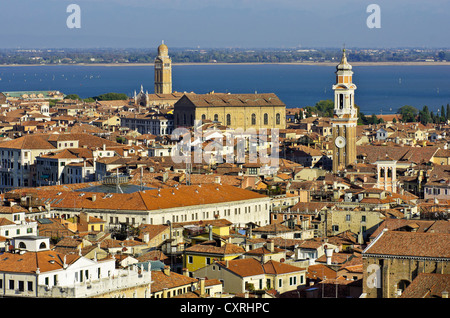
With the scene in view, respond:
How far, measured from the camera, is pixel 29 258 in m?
14.5

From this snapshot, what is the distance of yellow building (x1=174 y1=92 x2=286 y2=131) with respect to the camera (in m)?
70.2

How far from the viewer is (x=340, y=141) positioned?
45250 mm

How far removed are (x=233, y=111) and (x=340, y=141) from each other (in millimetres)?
26831

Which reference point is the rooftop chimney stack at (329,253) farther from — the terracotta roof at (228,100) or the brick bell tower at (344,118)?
the terracotta roof at (228,100)

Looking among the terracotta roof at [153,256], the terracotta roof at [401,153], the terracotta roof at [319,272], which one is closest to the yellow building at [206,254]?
the terracotta roof at [153,256]

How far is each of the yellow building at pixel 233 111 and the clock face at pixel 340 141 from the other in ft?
77.5

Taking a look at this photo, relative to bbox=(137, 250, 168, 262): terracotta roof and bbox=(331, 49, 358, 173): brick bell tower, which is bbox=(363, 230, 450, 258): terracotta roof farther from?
bbox=(331, 49, 358, 173): brick bell tower

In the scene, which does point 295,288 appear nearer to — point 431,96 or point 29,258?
point 29,258

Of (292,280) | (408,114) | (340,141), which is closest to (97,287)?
(292,280)

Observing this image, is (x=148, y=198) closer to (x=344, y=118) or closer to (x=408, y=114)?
(x=344, y=118)

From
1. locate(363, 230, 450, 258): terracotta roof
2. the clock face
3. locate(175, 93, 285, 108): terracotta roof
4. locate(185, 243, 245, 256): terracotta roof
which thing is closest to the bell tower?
locate(175, 93, 285, 108): terracotta roof
